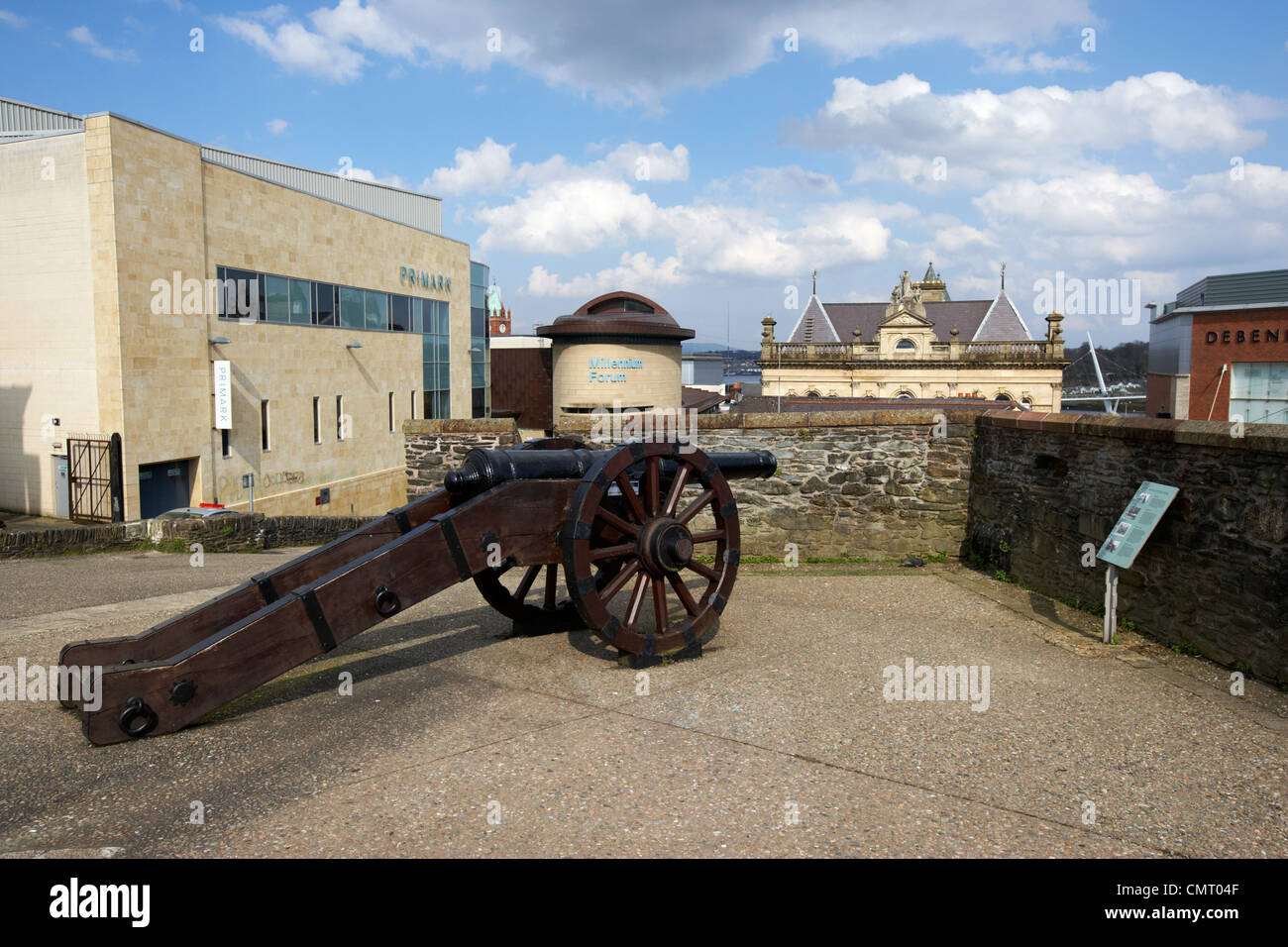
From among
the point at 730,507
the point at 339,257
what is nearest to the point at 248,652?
the point at 730,507

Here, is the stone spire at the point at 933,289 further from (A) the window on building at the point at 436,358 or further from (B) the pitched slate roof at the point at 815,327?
(A) the window on building at the point at 436,358

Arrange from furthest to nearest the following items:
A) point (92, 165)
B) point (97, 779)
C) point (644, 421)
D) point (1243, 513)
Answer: point (92, 165) → point (644, 421) → point (1243, 513) → point (97, 779)

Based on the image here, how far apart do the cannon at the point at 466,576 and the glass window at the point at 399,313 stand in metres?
23.1

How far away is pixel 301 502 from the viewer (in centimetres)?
2372

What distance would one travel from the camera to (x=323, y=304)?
80.7 feet

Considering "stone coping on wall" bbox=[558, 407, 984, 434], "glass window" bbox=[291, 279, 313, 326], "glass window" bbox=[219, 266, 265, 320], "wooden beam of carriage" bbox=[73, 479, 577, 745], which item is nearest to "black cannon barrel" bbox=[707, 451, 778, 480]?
"wooden beam of carriage" bbox=[73, 479, 577, 745]

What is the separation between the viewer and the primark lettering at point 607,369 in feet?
88.7

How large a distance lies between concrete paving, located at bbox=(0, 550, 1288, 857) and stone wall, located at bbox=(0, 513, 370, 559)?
437 centimetres

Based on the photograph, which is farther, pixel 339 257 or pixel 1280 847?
pixel 339 257

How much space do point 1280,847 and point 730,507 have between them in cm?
359

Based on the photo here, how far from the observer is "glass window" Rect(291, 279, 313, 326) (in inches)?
915

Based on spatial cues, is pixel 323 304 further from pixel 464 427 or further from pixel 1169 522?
pixel 1169 522

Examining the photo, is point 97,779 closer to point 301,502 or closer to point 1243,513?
point 1243,513

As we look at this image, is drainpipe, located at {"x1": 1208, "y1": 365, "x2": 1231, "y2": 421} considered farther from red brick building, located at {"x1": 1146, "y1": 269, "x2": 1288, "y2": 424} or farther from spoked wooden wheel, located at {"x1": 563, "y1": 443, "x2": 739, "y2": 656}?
spoked wooden wheel, located at {"x1": 563, "y1": 443, "x2": 739, "y2": 656}
